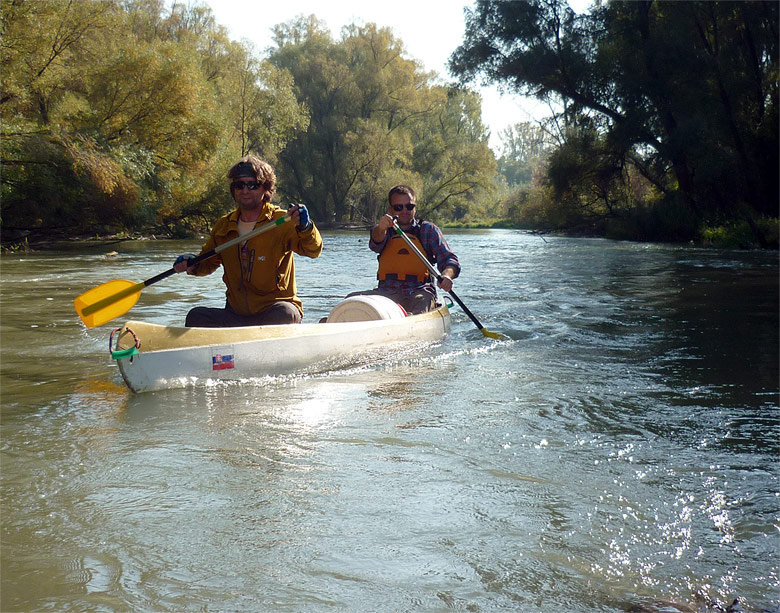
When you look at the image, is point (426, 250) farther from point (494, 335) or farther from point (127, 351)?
point (127, 351)

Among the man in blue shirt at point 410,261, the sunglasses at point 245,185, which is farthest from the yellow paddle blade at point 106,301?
the man in blue shirt at point 410,261

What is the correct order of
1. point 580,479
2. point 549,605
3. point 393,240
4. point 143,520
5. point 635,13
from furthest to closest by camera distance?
1. point 635,13
2. point 393,240
3. point 580,479
4. point 143,520
5. point 549,605

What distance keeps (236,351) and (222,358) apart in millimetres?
96

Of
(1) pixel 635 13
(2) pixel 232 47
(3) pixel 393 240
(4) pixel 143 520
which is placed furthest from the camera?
(2) pixel 232 47

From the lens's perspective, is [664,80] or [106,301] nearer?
[106,301]

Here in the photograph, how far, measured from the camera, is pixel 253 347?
4.85 m

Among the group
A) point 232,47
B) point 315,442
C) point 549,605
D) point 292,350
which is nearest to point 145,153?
point 232,47

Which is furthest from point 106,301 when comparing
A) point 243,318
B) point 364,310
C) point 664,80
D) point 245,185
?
point 664,80

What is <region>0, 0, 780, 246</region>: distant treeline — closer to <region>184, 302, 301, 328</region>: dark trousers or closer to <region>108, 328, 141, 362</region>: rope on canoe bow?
<region>184, 302, 301, 328</region>: dark trousers

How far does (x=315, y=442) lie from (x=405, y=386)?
1389 millimetres

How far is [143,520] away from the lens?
284cm

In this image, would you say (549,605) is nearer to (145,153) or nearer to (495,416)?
(495,416)

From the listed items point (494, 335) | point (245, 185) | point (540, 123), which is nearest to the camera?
point (245, 185)

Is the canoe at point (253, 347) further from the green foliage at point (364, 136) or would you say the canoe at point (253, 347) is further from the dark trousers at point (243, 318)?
the green foliage at point (364, 136)
